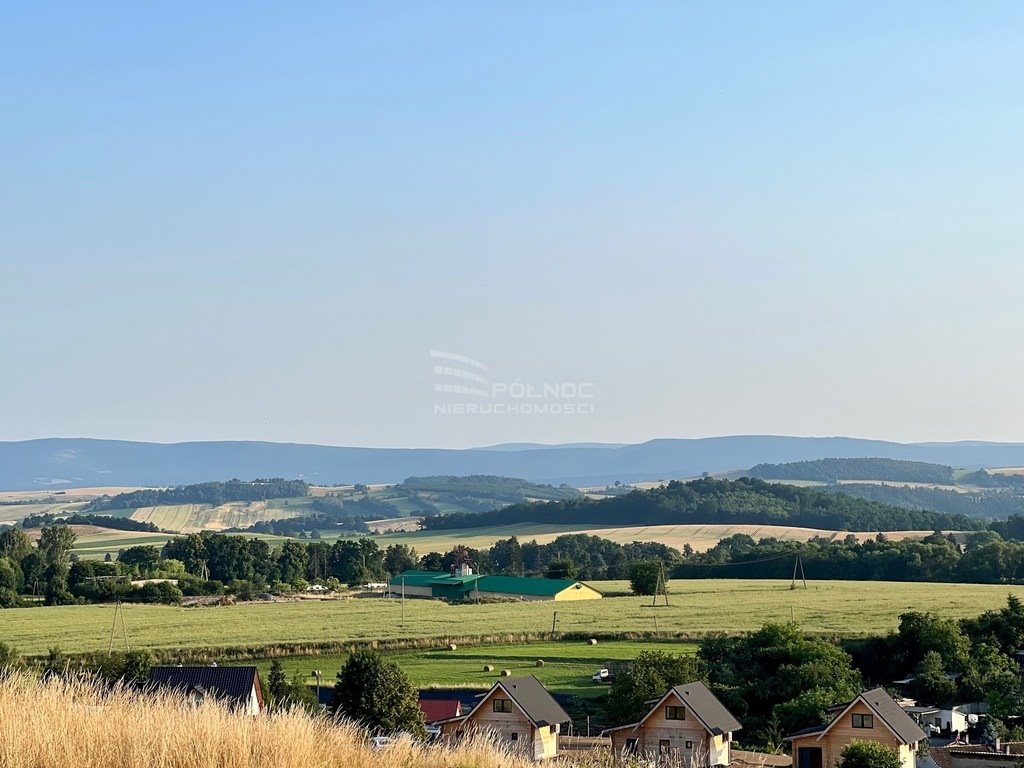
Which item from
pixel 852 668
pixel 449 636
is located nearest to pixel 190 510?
pixel 449 636

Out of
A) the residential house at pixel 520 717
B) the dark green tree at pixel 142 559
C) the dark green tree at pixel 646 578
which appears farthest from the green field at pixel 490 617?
the residential house at pixel 520 717

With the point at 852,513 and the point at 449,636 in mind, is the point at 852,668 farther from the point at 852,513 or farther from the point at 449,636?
the point at 852,513

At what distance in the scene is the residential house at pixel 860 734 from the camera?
28625 mm

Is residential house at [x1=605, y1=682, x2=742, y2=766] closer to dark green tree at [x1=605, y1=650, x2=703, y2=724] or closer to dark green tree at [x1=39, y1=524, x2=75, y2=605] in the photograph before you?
dark green tree at [x1=605, y1=650, x2=703, y2=724]

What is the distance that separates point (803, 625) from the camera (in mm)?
54094

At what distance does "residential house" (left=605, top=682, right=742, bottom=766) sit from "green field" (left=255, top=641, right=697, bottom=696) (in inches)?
383

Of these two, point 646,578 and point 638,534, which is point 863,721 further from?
point 638,534

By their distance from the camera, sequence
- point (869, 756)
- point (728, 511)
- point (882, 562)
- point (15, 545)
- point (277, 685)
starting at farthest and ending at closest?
point (728, 511)
point (15, 545)
point (882, 562)
point (277, 685)
point (869, 756)

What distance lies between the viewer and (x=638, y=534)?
121250 millimetres

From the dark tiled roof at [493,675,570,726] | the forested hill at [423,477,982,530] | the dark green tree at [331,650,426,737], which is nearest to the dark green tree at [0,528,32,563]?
the forested hill at [423,477,982,530]

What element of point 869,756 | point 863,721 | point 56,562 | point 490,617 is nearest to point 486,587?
point 490,617

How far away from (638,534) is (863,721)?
92.6 metres

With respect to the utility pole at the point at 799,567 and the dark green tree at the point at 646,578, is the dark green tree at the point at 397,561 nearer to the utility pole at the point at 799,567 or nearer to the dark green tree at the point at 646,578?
the dark green tree at the point at 646,578

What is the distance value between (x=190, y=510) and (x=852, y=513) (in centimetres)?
10674
